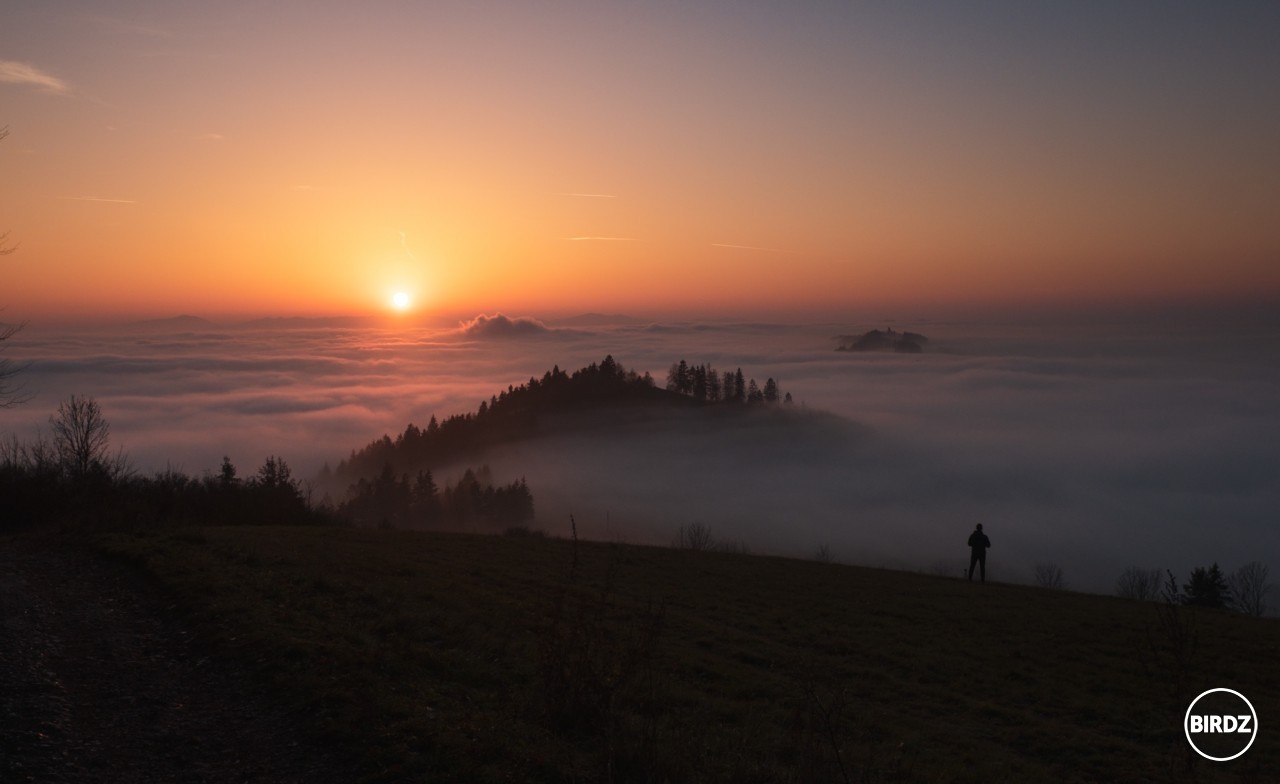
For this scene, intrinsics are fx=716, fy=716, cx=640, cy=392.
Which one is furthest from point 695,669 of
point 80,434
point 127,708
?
point 80,434

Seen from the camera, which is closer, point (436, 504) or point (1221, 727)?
point (1221, 727)

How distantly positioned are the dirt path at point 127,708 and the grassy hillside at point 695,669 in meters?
0.49

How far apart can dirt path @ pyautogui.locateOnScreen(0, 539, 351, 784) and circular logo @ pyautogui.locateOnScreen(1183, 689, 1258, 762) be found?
12.0 metres

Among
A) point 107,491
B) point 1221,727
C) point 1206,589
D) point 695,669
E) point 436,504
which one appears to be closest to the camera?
point 1221,727

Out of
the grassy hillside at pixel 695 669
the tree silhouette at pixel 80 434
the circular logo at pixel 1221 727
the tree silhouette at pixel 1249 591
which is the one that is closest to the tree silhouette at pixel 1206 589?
the tree silhouette at pixel 1249 591

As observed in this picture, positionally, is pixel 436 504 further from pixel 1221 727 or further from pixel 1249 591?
pixel 1221 727

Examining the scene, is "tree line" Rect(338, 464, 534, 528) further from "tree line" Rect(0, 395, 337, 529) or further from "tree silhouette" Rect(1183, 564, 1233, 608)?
"tree silhouette" Rect(1183, 564, 1233, 608)

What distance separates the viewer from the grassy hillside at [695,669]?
746 cm

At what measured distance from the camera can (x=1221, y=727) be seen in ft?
39.0

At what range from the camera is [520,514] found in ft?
391

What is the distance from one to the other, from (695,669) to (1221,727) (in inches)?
344

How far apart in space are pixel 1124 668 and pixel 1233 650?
432cm

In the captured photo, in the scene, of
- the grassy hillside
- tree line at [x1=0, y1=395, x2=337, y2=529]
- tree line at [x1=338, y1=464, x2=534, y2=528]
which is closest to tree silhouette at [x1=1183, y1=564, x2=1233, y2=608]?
the grassy hillside

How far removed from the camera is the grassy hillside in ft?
24.5
